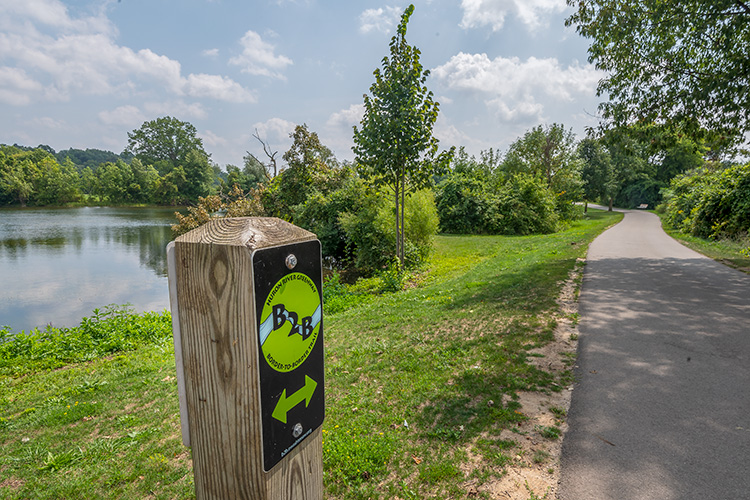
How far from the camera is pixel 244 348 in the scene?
1116mm

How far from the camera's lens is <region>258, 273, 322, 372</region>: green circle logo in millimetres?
1157

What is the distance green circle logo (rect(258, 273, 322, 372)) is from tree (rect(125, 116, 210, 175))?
285 feet

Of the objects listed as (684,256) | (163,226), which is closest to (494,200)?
(684,256)

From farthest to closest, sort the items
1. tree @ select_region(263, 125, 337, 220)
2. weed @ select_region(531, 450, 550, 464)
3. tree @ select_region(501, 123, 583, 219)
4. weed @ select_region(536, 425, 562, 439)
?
tree @ select_region(501, 123, 583, 219), tree @ select_region(263, 125, 337, 220), weed @ select_region(536, 425, 562, 439), weed @ select_region(531, 450, 550, 464)

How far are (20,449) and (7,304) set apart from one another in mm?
11325

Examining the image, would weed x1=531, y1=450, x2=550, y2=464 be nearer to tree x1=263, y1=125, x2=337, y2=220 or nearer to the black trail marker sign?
the black trail marker sign

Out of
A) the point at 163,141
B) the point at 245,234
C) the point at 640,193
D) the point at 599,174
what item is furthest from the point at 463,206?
the point at 163,141

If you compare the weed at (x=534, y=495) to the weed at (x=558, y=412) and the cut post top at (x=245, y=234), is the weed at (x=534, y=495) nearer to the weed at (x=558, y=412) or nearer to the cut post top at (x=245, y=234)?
the weed at (x=558, y=412)

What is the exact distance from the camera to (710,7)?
9023 millimetres

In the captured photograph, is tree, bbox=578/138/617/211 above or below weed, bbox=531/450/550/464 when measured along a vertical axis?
above

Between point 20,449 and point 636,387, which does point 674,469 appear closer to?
point 636,387

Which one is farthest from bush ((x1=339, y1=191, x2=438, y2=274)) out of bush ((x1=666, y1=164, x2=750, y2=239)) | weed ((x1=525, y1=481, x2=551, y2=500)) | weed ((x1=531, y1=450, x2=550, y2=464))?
bush ((x1=666, y1=164, x2=750, y2=239))

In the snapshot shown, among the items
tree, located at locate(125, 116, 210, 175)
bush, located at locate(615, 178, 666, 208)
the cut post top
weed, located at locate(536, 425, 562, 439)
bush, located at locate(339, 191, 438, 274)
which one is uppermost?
tree, located at locate(125, 116, 210, 175)

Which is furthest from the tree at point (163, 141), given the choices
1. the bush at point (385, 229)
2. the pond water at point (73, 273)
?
the bush at point (385, 229)
